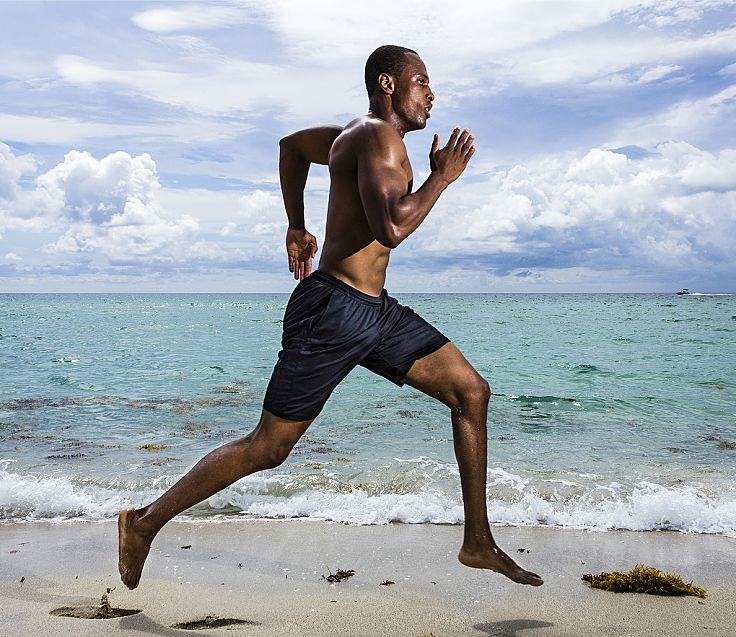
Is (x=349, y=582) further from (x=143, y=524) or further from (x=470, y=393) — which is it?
(x=470, y=393)

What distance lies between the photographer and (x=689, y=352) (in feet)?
75.9

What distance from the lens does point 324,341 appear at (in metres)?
3.29

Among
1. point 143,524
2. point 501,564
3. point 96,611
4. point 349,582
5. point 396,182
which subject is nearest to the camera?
point 396,182

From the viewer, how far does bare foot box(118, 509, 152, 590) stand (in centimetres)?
360

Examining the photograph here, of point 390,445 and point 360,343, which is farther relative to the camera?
point 390,445

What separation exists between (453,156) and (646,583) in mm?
2410

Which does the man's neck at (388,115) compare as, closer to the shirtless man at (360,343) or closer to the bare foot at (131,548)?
the shirtless man at (360,343)

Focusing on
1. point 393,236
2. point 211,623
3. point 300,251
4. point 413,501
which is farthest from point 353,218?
point 413,501

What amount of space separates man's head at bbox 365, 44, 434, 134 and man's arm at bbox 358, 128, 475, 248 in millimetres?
193

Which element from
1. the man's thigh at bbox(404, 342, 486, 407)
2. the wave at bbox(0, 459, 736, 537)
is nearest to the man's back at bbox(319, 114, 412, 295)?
the man's thigh at bbox(404, 342, 486, 407)

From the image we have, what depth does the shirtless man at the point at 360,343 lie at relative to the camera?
3277 mm

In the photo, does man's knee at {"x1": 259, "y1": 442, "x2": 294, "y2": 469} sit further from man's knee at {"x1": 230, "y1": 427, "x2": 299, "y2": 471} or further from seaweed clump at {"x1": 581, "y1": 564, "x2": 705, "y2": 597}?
seaweed clump at {"x1": 581, "y1": 564, "x2": 705, "y2": 597}

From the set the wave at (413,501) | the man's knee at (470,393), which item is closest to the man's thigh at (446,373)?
the man's knee at (470,393)

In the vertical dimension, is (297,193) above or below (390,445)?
above
